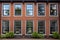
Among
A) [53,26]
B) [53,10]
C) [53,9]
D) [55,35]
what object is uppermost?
[53,9]

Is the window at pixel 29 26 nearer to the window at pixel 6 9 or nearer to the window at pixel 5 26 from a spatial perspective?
the window at pixel 5 26

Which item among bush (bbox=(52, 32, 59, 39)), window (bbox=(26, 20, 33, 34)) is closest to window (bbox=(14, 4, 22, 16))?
window (bbox=(26, 20, 33, 34))

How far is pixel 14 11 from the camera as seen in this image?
1096 inches

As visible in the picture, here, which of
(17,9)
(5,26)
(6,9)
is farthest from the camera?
(17,9)

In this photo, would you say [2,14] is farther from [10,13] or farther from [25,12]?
[25,12]

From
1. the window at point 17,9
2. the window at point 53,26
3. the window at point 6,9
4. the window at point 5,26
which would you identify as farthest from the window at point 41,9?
the window at point 5,26

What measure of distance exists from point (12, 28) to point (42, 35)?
15.3ft

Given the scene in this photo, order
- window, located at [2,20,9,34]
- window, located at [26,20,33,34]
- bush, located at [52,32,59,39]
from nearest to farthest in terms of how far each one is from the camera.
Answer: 1. bush, located at [52,32,59,39]
2. window, located at [2,20,9,34]
3. window, located at [26,20,33,34]

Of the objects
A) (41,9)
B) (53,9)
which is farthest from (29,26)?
(53,9)

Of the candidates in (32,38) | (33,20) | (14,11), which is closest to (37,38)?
(32,38)

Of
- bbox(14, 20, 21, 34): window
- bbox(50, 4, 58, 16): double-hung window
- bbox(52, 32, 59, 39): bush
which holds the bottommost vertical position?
bbox(52, 32, 59, 39): bush

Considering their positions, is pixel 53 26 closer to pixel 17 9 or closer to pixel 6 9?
pixel 17 9

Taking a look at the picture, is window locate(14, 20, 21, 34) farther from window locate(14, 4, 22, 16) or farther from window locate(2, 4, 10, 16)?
window locate(2, 4, 10, 16)

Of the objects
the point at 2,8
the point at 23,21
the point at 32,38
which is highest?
the point at 2,8
